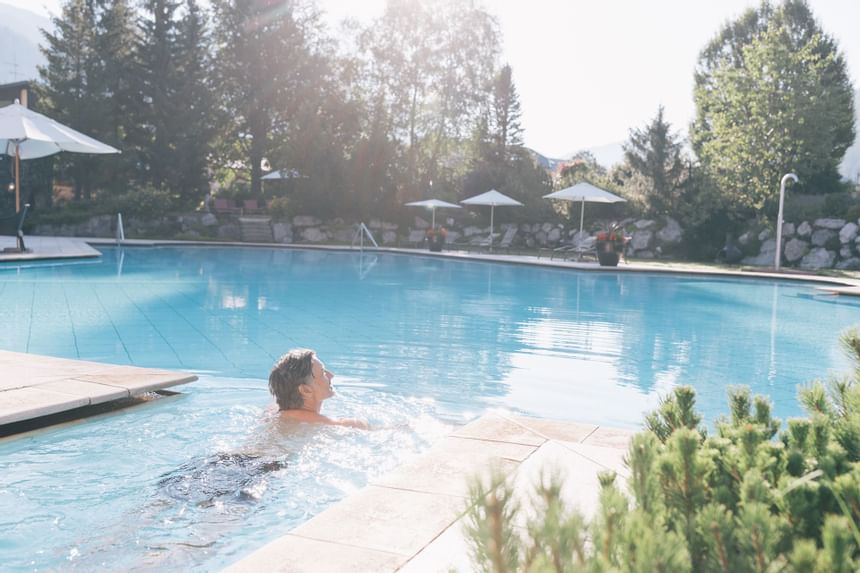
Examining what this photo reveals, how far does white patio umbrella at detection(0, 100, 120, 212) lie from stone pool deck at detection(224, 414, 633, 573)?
560 inches

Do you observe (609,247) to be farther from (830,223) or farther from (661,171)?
(830,223)

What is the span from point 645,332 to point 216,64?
2612 centimetres

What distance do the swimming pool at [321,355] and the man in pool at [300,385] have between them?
0.18 meters

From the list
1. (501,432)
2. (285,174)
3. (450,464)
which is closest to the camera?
(450,464)

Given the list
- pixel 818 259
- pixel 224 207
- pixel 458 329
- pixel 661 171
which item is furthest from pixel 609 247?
pixel 224 207

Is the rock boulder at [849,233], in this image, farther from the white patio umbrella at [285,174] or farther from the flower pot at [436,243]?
the white patio umbrella at [285,174]

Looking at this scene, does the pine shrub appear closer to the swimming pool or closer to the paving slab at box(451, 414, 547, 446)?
the paving slab at box(451, 414, 547, 446)

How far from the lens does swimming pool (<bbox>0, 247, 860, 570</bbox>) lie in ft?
11.7

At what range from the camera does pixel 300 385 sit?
15.1 feet

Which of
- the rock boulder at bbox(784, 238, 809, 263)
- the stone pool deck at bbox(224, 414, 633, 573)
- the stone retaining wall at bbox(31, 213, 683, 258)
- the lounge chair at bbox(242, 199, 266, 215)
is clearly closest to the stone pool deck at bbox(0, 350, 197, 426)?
the stone pool deck at bbox(224, 414, 633, 573)

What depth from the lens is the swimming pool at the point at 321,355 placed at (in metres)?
3.58

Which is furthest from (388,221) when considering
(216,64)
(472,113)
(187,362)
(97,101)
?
(187,362)

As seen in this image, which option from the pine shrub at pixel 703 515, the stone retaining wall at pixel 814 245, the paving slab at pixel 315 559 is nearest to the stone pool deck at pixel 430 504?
the paving slab at pixel 315 559

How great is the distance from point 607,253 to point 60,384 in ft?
52.5
